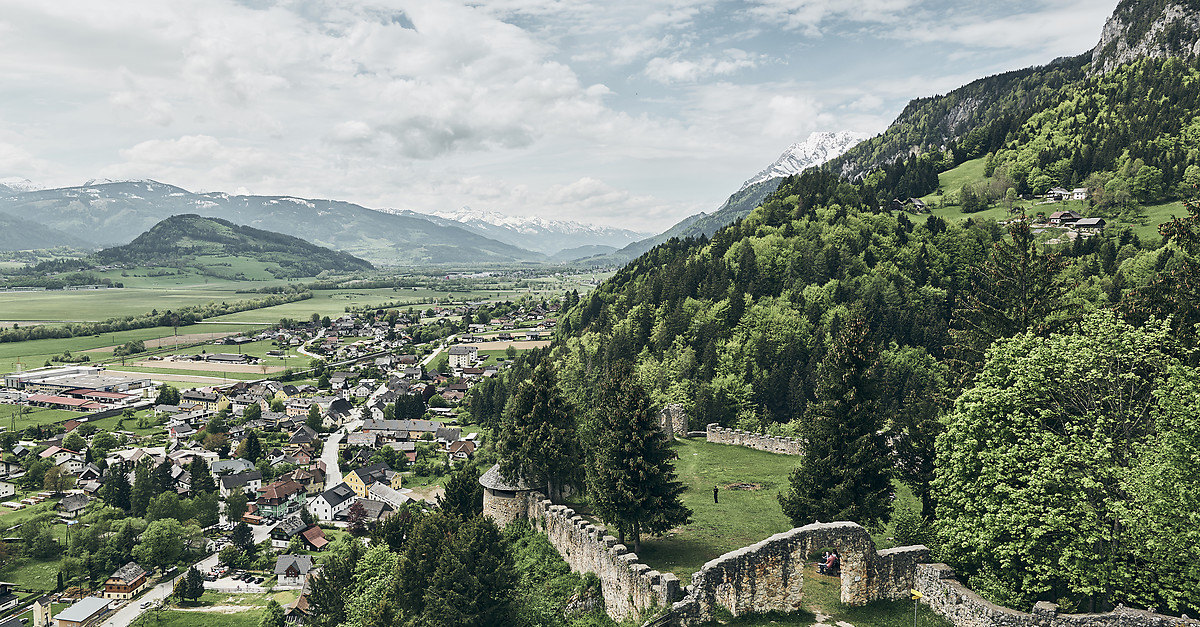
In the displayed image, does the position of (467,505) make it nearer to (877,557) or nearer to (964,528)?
(877,557)

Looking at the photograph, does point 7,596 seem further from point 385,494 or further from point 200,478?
point 385,494

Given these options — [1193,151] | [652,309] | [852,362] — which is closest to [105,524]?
[652,309]

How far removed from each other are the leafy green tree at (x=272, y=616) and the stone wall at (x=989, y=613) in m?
54.9

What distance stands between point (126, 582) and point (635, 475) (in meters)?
69.9

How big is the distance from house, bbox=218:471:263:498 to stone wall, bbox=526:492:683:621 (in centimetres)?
8102

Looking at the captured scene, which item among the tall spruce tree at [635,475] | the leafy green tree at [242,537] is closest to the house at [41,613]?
the leafy green tree at [242,537]

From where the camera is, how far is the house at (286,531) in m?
80.1

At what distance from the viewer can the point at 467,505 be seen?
30516mm

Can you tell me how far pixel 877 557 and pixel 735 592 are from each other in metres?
4.43

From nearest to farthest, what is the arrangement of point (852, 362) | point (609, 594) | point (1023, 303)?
point (609, 594) → point (852, 362) → point (1023, 303)

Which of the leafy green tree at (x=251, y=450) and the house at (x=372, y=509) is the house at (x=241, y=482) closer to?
the leafy green tree at (x=251, y=450)

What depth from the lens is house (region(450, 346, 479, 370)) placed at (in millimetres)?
164875

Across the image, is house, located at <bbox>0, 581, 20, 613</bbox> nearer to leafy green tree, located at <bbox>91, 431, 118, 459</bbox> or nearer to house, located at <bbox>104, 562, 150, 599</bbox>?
house, located at <bbox>104, 562, 150, 599</bbox>

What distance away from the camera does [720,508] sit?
29375mm
